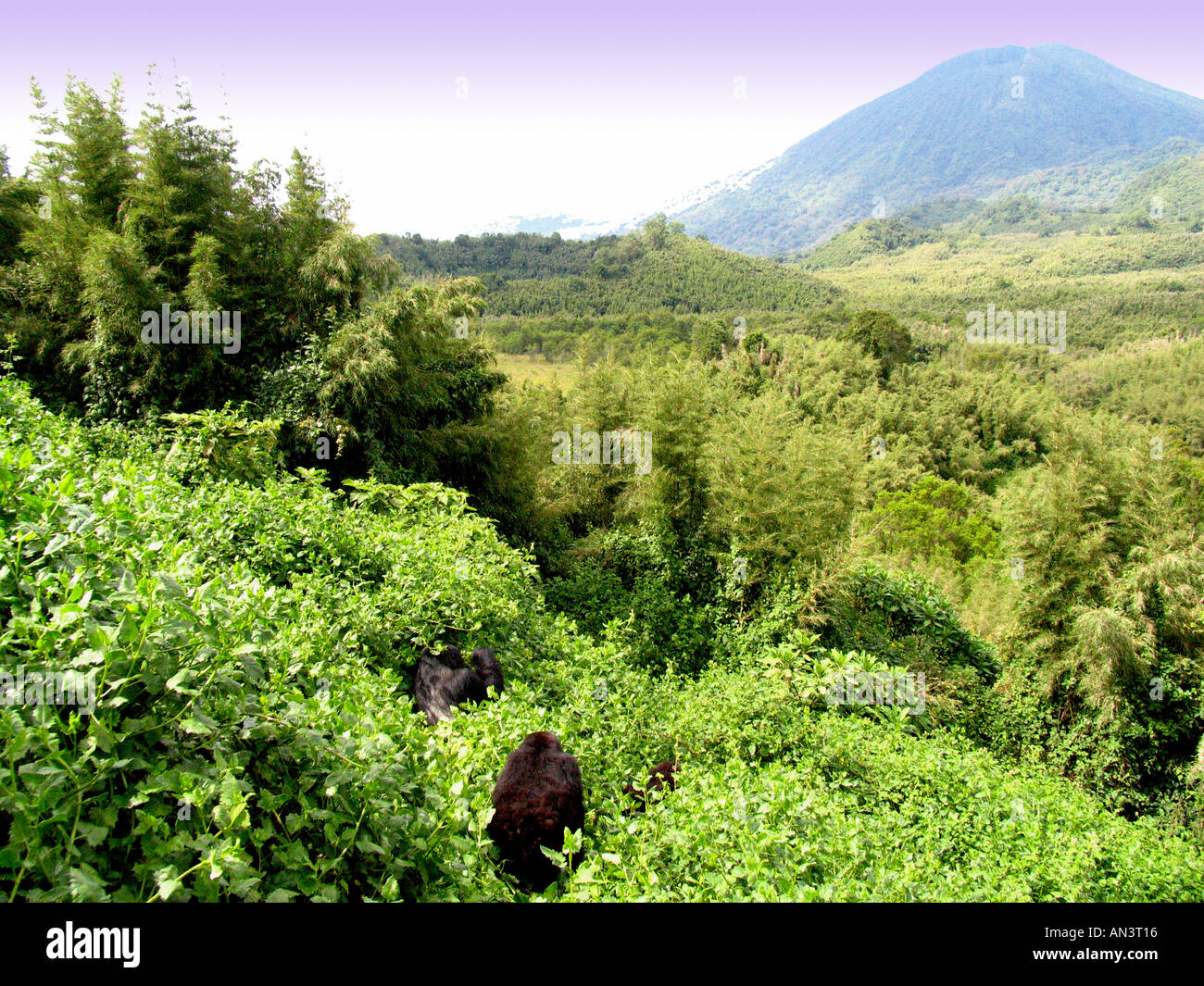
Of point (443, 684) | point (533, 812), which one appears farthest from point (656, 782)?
point (443, 684)

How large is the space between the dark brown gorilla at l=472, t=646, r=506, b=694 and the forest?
0.98ft

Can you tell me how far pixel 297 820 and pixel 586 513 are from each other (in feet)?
40.6

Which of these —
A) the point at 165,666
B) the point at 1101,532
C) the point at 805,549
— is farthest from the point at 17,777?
the point at 1101,532

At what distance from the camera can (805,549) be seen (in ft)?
33.4

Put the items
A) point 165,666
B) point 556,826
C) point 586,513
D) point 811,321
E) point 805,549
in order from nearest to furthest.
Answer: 1. point 165,666
2. point 556,826
3. point 805,549
4. point 586,513
5. point 811,321

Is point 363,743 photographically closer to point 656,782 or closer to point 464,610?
point 656,782

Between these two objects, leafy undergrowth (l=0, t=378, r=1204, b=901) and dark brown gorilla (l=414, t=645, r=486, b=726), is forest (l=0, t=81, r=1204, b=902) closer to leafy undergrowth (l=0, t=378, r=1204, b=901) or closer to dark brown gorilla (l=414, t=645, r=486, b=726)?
leafy undergrowth (l=0, t=378, r=1204, b=901)

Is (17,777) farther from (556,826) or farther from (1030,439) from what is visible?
(1030,439)

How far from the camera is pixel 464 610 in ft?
16.8

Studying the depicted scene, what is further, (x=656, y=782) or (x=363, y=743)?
(x=656, y=782)

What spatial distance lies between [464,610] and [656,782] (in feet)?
6.70

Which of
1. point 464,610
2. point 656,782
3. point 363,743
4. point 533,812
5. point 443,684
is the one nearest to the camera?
point 363,743

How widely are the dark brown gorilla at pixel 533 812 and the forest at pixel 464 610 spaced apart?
0.09 metres
